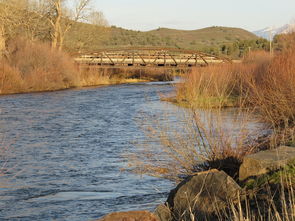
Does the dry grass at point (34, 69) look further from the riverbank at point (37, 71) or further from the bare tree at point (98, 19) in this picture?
the bare tree at point (98, 19)

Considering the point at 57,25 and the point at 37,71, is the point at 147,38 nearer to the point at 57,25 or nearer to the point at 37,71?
the point at 57,25

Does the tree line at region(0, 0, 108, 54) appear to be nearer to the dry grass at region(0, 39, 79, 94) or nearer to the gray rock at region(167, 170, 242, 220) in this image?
the dry grass at region(0, 39, 79, 94)

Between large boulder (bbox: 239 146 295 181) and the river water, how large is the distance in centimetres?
175

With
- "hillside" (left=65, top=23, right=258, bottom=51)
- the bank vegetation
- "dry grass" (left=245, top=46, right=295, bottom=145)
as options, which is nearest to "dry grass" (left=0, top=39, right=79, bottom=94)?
"hillside" (left=65, top=23, right=258, bottom=51)

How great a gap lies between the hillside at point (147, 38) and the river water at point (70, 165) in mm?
29342

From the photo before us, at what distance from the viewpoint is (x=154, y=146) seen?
44.9 ft

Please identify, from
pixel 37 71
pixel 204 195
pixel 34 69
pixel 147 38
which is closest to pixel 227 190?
pixel 204 195

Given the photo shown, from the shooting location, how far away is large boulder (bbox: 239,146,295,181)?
26.9 ft

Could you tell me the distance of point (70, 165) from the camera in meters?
13.4

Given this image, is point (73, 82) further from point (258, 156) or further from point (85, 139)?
point (258, 156)

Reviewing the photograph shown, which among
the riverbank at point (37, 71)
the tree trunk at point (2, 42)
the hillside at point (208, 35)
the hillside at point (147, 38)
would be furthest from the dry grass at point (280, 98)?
the hillside at point (208, 35)

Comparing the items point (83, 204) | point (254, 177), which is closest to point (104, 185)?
point (83, 204)

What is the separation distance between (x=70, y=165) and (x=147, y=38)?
89915 mm

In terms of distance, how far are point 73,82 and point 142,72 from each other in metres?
11.4
